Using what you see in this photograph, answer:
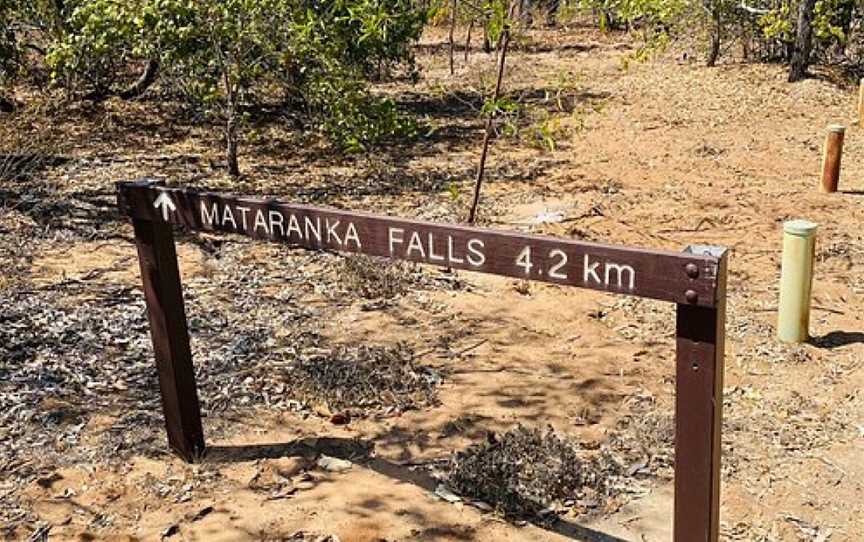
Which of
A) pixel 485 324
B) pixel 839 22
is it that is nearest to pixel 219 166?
pixel 485 324

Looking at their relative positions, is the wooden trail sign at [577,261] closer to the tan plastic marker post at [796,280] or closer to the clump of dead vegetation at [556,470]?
the clump of dead vegetation at [556,470]

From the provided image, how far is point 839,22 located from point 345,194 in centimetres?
1261

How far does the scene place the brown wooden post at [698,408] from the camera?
2.56 meters

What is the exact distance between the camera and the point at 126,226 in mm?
7961

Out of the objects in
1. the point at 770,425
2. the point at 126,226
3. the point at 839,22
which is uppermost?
the point at 839,22

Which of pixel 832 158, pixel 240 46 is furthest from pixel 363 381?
pixel 832 158

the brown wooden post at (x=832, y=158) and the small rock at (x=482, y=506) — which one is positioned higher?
the brown wooden post at (x=832, y=158)

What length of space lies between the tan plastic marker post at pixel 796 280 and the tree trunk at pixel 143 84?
34.3ft

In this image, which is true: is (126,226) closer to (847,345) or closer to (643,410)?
(643,410)

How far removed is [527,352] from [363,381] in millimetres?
1205

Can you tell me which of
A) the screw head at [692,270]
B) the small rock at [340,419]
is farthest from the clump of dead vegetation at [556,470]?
the screw head at [692,270]

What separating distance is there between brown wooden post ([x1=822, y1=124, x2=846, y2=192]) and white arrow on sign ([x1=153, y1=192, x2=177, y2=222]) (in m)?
7.88

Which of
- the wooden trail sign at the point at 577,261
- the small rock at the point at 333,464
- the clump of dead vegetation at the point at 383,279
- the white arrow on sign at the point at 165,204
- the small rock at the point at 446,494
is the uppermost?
the white arrow on sign at the point at 165,204

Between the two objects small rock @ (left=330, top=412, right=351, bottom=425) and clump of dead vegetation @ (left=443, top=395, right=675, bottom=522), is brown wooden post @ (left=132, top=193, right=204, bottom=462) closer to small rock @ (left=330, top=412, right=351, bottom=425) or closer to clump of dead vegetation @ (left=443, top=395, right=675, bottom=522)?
small rock @ (left=330, top=412, right=351, bottom=425)
